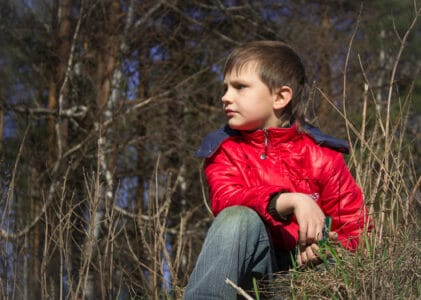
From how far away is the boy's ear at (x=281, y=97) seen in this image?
8.57ft

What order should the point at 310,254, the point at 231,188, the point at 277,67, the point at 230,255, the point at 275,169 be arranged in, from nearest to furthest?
the point at 230,255
the point at 310,254
the point at 231,188
the point at 275,169
the point at 277,67

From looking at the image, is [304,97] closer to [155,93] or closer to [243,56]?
[243,56]

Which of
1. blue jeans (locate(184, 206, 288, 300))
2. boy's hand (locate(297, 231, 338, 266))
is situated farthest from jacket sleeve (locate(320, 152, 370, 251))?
blue jeans (locate(184, 206, 288, 300))

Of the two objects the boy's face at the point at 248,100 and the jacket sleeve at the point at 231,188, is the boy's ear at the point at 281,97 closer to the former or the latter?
the boy's face at the point at 248,100

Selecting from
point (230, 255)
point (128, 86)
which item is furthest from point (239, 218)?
point (128, 86)

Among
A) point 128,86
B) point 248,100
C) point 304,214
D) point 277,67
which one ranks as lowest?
point 304,214

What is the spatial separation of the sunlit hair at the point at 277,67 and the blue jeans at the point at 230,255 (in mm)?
607

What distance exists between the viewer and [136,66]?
27.4 feet

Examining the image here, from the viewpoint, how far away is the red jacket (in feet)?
8.12

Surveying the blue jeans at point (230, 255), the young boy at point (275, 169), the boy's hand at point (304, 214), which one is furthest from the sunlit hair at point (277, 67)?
the blue jeans at point (230, 255)

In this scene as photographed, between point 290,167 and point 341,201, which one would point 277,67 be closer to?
point 290,167

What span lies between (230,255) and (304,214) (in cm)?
26

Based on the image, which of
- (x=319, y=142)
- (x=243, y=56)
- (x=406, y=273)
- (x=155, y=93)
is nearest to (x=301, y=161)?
(x=319, y=142)

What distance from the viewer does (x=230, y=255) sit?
6.75 feet
